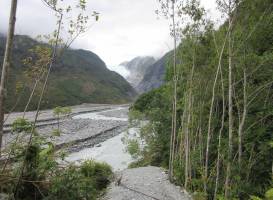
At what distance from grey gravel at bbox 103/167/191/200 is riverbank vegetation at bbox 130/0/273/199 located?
565 mm

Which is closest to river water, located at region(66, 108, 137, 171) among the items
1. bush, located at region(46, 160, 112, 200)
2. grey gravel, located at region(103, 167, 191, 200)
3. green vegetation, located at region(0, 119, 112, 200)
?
grey gravel, located at region(103, 167, 191, 200)

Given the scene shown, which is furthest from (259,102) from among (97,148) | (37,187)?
(97,148)

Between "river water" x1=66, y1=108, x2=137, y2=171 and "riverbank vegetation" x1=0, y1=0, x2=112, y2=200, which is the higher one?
"riverbank vegetation" x1=0, y1=0, x2=112, y2=200

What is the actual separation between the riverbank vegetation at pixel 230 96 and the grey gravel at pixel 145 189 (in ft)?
1.86

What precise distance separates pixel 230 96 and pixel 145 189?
468cm

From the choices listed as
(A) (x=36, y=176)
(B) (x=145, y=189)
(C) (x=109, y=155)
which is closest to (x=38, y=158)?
(A) (x=36, y=176)

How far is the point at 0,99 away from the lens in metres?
6.39

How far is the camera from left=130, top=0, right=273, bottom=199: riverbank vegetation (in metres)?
11.0

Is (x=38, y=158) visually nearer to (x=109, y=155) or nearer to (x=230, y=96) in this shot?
(x=230, y=96)

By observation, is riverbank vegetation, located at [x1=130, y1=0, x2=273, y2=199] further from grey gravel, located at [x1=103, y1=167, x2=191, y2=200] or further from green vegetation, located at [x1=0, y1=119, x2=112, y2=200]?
green vegetation, located at [x1=0, y1=119, x2=112, y2=200]

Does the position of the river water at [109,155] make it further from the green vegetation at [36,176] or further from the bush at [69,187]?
the green vegetation at [36,176]

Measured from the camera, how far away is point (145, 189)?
1271cm

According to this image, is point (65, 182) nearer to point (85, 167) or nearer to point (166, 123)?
point (85, 167)

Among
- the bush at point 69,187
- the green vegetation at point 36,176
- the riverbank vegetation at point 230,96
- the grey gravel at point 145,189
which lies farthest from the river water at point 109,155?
the green vegetation at point 36,176
